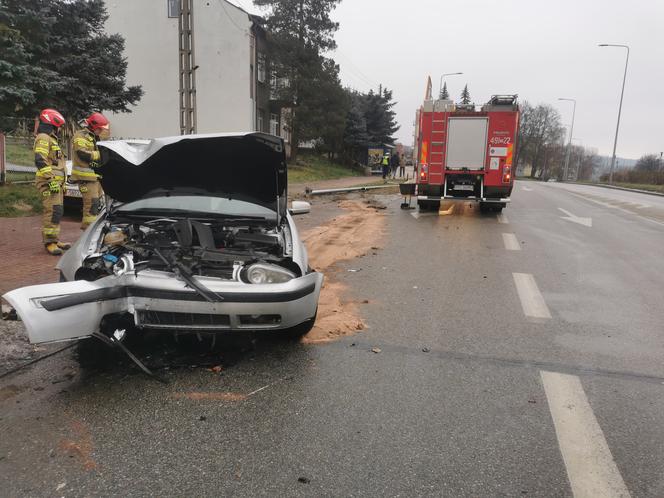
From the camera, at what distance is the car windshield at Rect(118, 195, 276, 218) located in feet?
14.9

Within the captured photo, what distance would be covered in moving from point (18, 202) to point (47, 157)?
5189 millimetres

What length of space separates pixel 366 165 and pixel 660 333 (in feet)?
141

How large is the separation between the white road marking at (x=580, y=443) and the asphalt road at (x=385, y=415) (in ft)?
0.03

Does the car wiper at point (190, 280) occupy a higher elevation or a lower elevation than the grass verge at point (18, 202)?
higher

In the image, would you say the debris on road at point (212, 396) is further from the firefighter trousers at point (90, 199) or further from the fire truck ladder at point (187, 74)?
the fire truck ladder at point (187, 74)

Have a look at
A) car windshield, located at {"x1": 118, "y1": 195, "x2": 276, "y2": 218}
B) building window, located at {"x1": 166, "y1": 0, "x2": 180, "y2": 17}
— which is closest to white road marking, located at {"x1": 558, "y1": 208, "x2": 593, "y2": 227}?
car windshield, located at {"x1": 118, "y1": 195, "x2": 276, "y2": 218}

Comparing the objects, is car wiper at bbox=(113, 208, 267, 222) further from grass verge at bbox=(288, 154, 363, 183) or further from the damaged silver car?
grass verge at bbox=(288, 154, 363, 183)

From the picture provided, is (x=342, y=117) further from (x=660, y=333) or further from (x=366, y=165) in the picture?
(x=660, y=333)

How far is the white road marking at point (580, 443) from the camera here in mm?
2498

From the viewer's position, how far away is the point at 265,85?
35.4 m

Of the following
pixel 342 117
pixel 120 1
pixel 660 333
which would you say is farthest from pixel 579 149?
pixel 660 333

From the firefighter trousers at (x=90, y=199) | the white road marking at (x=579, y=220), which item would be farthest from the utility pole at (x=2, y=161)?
the white road marking at (x=579, y=220)

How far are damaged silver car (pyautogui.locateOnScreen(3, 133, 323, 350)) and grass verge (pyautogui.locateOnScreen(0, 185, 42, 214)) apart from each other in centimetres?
798

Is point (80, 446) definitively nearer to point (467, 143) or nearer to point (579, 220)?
point (467, 143)
